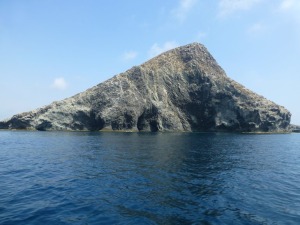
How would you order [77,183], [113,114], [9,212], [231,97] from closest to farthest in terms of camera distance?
[9,212] < [77,183] < [113,114] < [231,97]

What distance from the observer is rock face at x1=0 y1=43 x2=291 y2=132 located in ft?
470

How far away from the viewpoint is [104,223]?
1769 centimetres

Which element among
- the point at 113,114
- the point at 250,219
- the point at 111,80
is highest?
the point at 111,80

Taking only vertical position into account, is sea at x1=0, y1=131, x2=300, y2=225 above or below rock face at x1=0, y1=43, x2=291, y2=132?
below

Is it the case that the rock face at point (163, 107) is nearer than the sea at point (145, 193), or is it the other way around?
the sea at point (145, 193)

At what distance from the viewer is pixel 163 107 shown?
15175 centimetres

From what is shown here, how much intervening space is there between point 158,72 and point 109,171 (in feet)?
446

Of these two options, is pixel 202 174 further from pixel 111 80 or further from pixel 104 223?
pixel 111 80

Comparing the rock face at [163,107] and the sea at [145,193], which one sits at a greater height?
the rock face at [163,107]

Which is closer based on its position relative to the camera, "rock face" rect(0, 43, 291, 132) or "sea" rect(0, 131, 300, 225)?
"sea" rect(0, 131, 300, 225)

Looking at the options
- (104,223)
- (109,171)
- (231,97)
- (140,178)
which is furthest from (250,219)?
(231,97)

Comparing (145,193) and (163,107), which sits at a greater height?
(163,107)

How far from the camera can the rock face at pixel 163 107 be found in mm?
143125

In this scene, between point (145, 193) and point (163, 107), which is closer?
point (145, 193)
